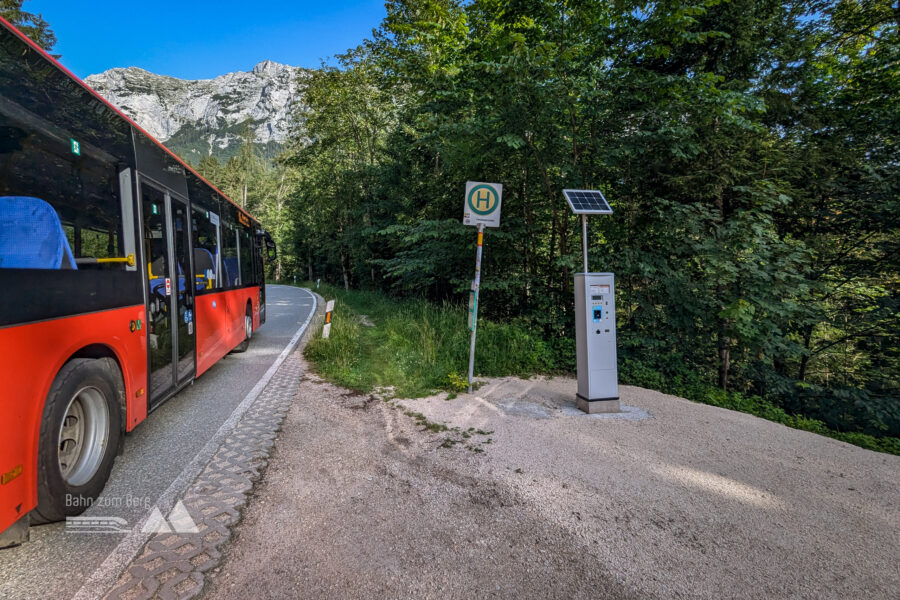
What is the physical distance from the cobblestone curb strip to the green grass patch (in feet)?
6.59

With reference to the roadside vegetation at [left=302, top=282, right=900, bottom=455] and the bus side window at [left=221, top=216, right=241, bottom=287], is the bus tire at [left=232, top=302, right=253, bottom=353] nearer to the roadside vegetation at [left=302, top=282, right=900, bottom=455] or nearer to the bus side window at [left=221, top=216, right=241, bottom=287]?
the bus side window at [left=221, top=216, right=241, bottom=287]

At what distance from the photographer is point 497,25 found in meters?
8.31

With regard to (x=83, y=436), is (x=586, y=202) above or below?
above

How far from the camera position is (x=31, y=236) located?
252 centimetres

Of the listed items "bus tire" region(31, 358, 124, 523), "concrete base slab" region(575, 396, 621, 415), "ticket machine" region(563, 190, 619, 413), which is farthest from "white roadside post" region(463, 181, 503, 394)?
"bus tire" region(31, 358, 124, 523)

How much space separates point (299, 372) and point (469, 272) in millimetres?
5779

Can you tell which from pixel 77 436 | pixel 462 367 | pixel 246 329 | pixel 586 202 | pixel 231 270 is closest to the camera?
pixel 77 436

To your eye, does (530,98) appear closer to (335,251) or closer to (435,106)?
(435,106)

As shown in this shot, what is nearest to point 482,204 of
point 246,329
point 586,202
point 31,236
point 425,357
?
point 586,202

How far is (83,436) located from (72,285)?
114 cm

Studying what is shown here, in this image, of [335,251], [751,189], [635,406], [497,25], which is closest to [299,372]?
[635,406]

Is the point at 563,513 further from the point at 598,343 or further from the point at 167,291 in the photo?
the point at 167,291

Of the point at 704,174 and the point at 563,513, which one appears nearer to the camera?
the point at 563,513

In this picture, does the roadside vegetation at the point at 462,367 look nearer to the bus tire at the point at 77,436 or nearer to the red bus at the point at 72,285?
the red bus at the point at 72,285
